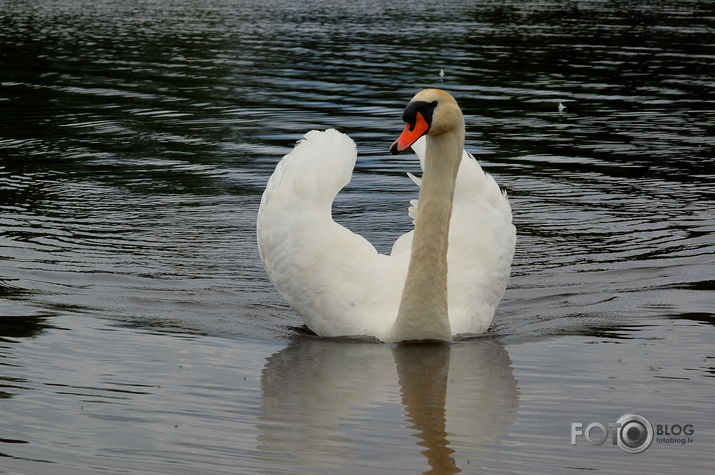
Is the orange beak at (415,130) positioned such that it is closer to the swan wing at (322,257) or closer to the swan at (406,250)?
the swan at (406,250)

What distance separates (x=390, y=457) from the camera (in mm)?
5590

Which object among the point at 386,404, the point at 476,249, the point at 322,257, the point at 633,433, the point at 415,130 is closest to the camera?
the point at 633,433

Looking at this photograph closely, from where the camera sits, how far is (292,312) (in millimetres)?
8391

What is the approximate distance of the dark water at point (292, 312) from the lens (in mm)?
5855

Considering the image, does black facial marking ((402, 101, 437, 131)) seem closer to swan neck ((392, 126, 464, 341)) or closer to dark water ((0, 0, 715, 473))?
swan neck ((392, 126, 464, 341))

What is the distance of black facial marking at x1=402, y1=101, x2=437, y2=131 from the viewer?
6.89 meters

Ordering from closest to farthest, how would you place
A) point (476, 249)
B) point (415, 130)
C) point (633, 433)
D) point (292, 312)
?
point (633, 433)
point (415, 130)
point (476, 249)
point (292, 312)

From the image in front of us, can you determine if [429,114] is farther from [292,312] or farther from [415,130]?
[292,312]

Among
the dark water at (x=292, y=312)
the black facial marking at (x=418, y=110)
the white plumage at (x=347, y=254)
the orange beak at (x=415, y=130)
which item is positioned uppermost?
the black facial marking at (x=418, y=110)

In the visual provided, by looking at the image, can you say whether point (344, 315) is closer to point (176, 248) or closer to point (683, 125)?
point (176, 248)

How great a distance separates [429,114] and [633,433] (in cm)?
211

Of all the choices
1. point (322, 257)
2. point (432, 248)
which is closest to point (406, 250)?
point (322, 257)

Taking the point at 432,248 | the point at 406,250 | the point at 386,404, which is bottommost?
the point at 386,404

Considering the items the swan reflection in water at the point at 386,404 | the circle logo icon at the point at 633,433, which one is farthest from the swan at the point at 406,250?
the circle logo icon at the point at 633,433
